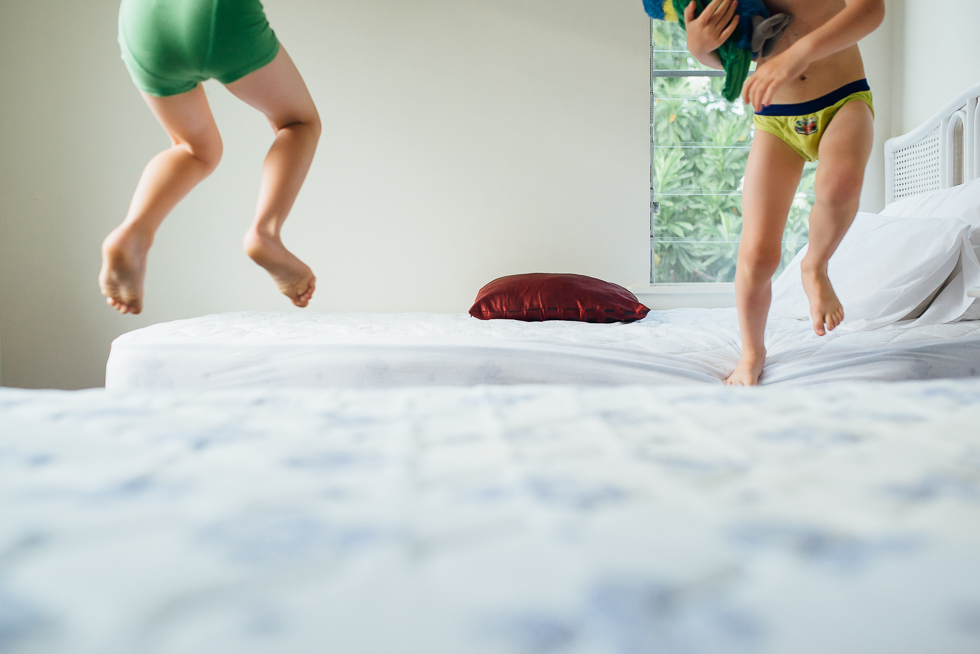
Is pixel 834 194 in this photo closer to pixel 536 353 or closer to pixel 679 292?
pixel 536 353

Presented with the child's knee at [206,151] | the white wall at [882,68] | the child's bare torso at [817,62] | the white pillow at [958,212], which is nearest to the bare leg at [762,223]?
the child's bare torso at [817,62]

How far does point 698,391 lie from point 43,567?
0.57 meters

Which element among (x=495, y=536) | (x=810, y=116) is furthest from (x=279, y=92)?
(x=810, y=116)

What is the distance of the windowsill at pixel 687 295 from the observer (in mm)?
2926

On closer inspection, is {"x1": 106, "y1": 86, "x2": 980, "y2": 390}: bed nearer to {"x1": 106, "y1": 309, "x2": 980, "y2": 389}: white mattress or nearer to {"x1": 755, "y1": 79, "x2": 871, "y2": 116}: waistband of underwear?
{"x1": 106, "y1": 309, "x2": 980, "y2": 389}: white mattress

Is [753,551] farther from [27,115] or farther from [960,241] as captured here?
[27,115]

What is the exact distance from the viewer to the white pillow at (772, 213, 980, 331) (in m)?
1.51

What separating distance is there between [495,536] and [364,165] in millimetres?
2798

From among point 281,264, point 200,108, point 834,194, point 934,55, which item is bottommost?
point 281,264

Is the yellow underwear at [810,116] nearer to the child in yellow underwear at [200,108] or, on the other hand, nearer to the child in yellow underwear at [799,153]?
the child in yellow underwear at [799,153]

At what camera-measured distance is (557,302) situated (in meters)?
2.06

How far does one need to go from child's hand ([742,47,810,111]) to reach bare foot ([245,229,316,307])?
2.97 ft

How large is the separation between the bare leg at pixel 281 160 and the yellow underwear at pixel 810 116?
3.30 ft

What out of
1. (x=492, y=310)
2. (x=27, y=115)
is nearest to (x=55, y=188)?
(x=27, y=115)
